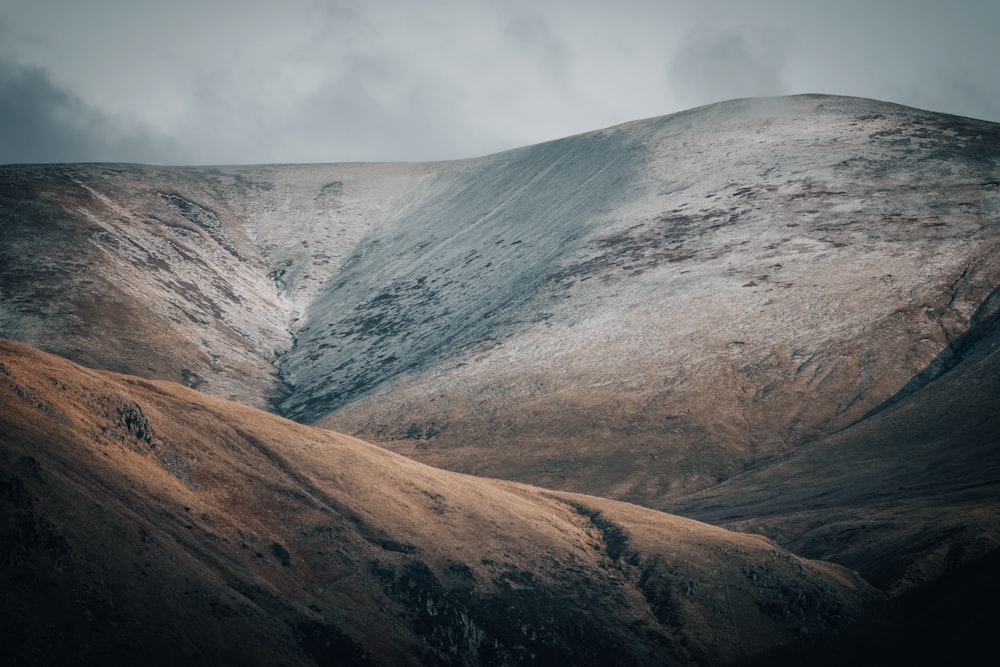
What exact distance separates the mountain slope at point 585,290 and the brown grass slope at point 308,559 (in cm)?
2452

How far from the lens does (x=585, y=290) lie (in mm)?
97750

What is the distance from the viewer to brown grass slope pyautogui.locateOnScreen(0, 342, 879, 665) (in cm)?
2320

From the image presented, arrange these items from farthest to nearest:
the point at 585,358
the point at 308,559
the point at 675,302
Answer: the point at 675,302 → the point at 585,358 → the point at 308,559

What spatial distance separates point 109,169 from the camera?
150250 mm

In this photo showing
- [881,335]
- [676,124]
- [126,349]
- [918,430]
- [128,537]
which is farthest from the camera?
[676,124]

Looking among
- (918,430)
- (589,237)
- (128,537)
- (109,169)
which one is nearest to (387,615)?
(128,537)

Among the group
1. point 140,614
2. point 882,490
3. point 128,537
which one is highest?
point 128,537

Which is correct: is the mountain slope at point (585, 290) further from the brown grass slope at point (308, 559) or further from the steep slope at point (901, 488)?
the brown grass slope at point (308, 559)

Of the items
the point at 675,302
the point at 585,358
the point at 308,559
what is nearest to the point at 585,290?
the point at 675,302

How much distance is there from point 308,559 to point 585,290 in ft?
229

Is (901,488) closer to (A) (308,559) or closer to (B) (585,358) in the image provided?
(B) (585,358)

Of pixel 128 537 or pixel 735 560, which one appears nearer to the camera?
pixel 128 537

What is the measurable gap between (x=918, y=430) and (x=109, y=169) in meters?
139

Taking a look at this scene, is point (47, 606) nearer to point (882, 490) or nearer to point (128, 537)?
point (128, 537)
